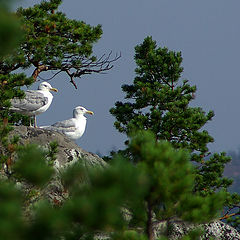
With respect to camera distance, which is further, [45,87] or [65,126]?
[45,87]

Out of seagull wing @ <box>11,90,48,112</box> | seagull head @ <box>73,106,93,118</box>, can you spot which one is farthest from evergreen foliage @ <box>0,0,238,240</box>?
seagull head @ <box>73,106,93,118</box>

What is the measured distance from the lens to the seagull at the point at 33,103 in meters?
16.4

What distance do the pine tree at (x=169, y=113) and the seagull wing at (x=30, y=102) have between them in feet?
9.16

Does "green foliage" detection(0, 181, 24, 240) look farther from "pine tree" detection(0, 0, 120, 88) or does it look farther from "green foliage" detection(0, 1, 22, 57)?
"pine tree" detection(0, 0, 120, 88)

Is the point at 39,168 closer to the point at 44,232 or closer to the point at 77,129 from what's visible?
the point at 44,232

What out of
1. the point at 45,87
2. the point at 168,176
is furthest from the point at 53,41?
the point at 168,176

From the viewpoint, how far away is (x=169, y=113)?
56.3 feet

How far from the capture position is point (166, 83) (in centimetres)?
1883

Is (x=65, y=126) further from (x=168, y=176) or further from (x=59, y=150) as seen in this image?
(x=168, y=176)

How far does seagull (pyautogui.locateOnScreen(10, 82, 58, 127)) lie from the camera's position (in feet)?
53.9

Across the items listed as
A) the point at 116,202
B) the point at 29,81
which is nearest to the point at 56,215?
the point at 116,202

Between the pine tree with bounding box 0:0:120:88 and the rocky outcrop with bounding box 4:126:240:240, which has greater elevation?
the pine tree with bounding box 0:0:120:88

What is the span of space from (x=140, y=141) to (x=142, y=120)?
1179 centimetres

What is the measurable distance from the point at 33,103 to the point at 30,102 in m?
0.09
